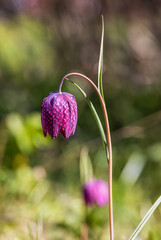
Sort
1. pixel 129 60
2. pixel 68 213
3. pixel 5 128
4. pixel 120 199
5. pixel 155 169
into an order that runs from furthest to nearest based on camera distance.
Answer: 1. pixel 129 60
2. pixel 155 169
3. pixel 5 128
4. pixel 120 199
5. pixel 68 213

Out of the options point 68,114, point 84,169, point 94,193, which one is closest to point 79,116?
point 84,169

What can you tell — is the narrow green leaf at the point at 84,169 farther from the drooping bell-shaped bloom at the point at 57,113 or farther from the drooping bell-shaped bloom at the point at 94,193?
the drooping bell-shaped bloom at the point at 57,113

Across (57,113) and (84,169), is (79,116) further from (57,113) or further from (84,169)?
(57,113)

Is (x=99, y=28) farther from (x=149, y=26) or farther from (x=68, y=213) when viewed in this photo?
(x=68, y=213)

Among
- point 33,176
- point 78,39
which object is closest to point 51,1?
point 78,39

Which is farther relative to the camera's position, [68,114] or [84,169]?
[84,169]

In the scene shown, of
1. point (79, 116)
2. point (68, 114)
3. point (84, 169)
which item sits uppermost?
point (68, 114)
